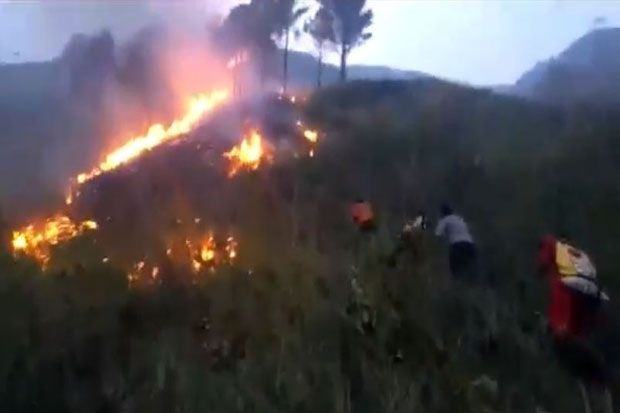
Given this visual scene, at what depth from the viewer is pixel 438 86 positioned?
4259 centimetres

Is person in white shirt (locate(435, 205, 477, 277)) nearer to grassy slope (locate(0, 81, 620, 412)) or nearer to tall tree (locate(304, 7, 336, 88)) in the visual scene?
grassy slope (locate(0, 81, 620, 412))

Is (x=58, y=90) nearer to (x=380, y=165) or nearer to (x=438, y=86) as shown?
(x=438, y=86)

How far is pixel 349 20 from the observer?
56.8m

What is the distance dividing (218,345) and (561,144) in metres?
15.7

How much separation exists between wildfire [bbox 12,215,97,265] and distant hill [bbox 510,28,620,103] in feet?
70.0

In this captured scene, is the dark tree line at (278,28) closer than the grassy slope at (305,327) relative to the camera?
No

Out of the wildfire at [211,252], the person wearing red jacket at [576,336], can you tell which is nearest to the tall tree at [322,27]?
the wildfire at [211,252]

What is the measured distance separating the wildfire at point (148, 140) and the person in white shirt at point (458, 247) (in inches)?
621

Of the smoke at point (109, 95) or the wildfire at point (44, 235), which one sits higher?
the wildfire at point (44, 235)

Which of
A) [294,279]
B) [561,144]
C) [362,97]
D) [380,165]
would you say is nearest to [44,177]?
[362,97]

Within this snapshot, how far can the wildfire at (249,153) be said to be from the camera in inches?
1006

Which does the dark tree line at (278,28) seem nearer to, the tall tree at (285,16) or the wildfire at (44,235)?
the tall tree at (285,16)

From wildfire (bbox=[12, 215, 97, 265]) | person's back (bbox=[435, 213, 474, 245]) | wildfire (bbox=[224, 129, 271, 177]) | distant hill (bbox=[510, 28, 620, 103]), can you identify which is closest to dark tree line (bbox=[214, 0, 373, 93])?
distant hill (bbox=[510, 28, 620, 103])

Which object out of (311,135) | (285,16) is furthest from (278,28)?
(311,135)
